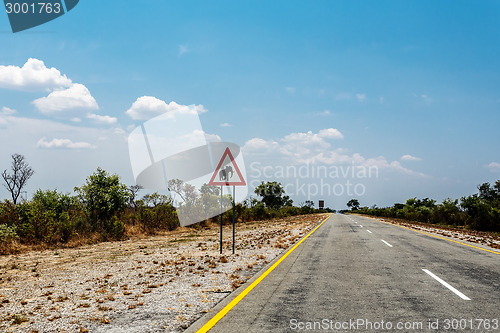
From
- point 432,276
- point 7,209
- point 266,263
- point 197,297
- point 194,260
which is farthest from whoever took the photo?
point 7,209

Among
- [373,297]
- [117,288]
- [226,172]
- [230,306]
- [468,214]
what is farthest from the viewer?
[468,214]

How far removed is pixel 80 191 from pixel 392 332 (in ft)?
62.6

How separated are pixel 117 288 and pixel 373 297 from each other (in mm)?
5452

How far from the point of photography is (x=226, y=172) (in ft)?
39.5

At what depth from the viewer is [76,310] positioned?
5906mm

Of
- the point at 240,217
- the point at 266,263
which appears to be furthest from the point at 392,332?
the point at 240,217

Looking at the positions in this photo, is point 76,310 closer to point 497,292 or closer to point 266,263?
point 266,263

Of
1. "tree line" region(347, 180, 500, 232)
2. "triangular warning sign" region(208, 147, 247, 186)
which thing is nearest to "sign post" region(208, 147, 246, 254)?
"triangular warning sign" region(208, 147, 247, 186)

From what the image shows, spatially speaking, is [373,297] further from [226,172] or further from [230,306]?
[226,172]

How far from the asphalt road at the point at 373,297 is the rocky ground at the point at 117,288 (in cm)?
91

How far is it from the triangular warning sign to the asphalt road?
3.31 m

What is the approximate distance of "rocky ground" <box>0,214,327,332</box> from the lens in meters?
5.24

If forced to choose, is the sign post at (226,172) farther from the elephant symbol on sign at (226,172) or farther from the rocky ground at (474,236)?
the rocky ground at (474,236)

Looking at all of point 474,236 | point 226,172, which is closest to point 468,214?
point 474,236
